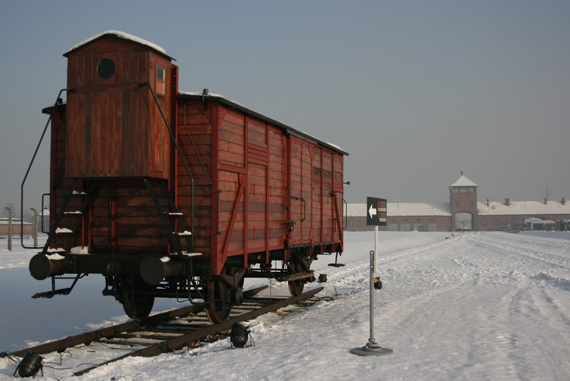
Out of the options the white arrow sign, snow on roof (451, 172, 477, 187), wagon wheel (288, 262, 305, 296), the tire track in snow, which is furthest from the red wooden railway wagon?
snow on roof (451, 172, 477, 187)

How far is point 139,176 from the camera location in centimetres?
737

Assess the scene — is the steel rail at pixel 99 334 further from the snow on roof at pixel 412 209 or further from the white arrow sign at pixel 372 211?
the snow on roof at pixel 412 209

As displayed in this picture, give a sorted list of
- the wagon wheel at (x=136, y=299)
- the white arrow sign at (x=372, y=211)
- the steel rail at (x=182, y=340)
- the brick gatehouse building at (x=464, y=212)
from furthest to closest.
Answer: the brick gatehouse building at (x=464, y=212), the wagon wheel at (x=136, y=299), the white arrow sign at (x=372, y=211), the steel rail at (x=182, y=340)

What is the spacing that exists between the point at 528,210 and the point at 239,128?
123954mm

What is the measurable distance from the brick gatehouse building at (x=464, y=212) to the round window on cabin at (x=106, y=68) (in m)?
108

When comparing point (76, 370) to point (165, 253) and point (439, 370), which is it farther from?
point (439, 370)

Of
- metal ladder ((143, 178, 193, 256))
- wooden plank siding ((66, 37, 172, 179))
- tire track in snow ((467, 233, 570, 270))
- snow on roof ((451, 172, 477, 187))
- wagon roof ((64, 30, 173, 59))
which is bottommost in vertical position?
tire track in snow ((467, 233, 570, 270))

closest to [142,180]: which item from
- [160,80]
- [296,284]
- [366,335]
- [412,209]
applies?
[160,80]

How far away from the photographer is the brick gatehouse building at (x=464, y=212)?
114812 millimetres

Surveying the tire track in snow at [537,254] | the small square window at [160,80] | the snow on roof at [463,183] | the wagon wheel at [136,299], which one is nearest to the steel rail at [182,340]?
the wagon wheel at [136,299]

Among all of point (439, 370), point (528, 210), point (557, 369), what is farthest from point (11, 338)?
point (528, 210)

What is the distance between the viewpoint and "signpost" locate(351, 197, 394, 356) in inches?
258

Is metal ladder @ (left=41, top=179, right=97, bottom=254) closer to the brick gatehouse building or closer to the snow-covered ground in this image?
the snow-covered ground

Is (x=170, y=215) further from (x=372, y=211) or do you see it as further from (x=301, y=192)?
(x=301, y=192)
